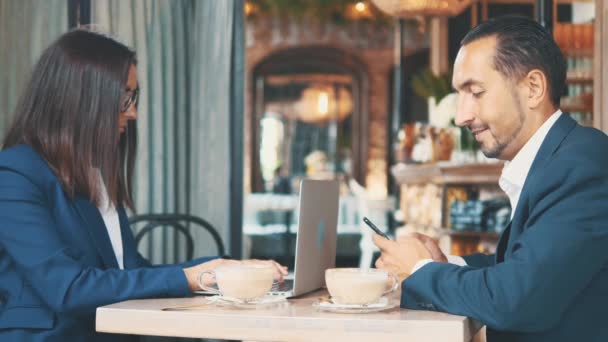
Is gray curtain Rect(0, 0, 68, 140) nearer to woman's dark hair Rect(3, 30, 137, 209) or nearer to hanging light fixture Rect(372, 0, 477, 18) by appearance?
woman's dark hair Rect(3, 30, 137, 209)

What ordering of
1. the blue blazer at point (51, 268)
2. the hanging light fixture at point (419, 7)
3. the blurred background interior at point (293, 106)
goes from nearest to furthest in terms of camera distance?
the blue blazer at point (51, 268), the blurred background interior at point (293, 106), the hanging light fixture at point (419, 7)

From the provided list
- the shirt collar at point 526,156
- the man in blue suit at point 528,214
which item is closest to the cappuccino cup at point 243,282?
the man in blue suit at point 528,214

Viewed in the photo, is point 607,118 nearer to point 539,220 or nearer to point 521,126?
point 521,126

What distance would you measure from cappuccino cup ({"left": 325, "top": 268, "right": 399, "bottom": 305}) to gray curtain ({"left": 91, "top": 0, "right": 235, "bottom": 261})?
1.44 m

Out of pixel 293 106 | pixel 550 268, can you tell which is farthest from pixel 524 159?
pixel 293 106

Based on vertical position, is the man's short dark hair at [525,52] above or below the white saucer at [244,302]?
above

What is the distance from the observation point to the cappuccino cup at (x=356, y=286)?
151 cm

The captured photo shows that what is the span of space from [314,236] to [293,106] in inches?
395

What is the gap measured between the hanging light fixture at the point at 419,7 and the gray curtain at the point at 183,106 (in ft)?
9.93

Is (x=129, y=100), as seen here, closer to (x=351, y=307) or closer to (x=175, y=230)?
(x=351, y=307)

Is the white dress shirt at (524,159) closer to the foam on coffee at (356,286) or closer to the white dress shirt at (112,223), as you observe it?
the foam on coffee at (356,286)

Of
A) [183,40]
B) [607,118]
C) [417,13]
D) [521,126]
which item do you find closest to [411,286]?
[521,126]

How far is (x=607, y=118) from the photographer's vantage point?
267 centimetres

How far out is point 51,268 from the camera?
1.60 metres
